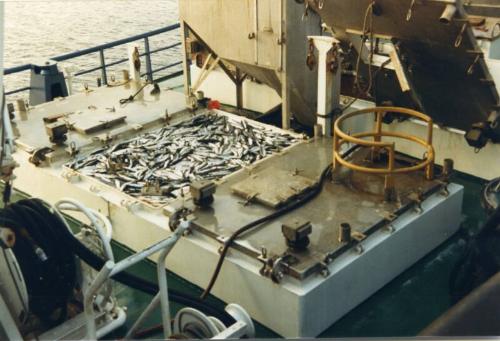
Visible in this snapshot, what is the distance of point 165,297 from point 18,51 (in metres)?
13.1

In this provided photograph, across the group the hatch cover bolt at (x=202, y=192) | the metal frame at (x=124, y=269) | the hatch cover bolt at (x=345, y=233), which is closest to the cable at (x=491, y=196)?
the hatch cover bolt at (x=345, y=233)

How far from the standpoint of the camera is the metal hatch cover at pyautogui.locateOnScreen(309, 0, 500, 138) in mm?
5137

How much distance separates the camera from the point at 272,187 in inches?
217

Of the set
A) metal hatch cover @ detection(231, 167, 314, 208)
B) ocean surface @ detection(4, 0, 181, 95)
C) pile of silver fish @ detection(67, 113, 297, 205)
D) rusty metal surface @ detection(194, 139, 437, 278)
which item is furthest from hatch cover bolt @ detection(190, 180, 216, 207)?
ocean surface @ detection(4, 0, 181, 95)

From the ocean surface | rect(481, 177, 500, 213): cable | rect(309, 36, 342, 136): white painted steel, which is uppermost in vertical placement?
rect(309, 36, 342, 136): white painted steel

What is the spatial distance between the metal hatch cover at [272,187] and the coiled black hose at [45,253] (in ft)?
4.36

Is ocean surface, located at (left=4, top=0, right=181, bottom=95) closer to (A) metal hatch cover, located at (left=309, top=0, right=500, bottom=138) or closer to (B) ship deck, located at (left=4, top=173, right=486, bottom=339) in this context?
(A) metal hatch cover, located at (left=309, top=0, right=500, bottom=138)

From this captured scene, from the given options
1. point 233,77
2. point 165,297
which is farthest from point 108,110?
point 165,297

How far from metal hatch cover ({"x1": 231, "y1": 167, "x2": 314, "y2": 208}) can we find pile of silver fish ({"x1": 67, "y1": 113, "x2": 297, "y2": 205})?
1.61ft

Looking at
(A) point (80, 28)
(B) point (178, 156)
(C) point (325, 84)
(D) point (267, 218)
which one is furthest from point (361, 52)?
(A) point (80, 28)

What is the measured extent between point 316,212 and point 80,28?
14256 mm

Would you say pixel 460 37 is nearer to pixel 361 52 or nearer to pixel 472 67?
pixel 472 67

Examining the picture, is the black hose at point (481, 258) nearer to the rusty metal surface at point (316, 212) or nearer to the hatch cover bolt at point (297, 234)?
the rusty metal surface at point (316, 212)

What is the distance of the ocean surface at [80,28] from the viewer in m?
15.3
